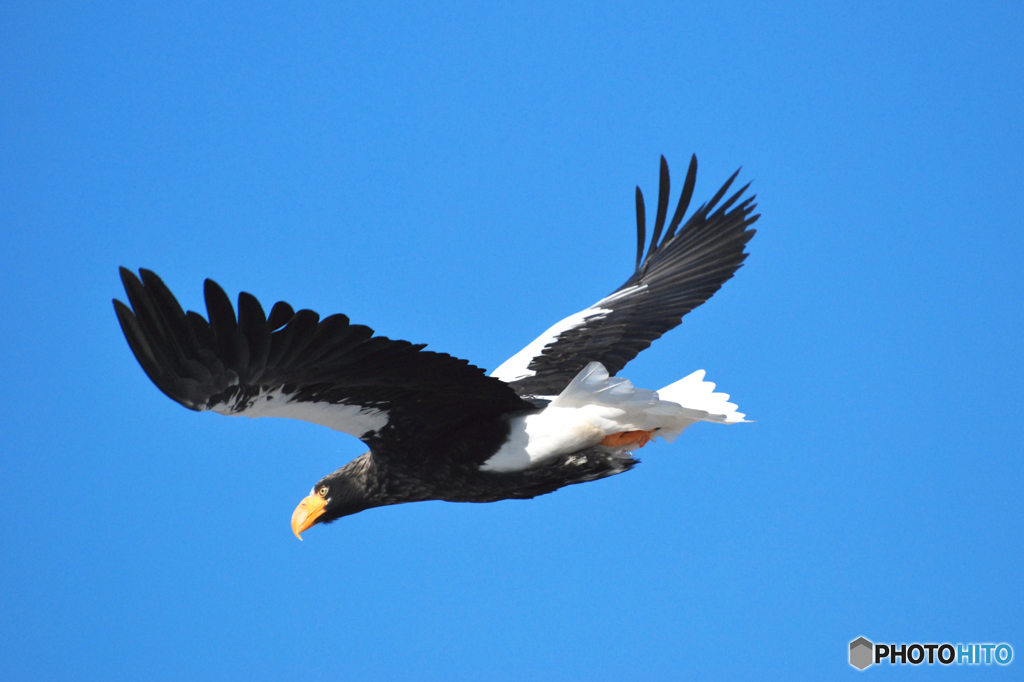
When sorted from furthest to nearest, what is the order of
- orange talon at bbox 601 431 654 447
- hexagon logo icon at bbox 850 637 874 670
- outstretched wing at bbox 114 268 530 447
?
1. hexagon logo icon at bbox 850 637 874 670
2. orange talon at bbox 601 431 654 447
3. outstretched wing at bbox 114 268 530 447

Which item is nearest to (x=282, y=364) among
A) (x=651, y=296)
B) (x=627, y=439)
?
(x=627, y=439)

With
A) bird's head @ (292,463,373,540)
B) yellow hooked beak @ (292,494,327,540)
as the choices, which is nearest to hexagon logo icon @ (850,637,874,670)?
bird's head @ (292,463,373,540)

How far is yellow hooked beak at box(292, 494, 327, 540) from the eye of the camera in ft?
19.9

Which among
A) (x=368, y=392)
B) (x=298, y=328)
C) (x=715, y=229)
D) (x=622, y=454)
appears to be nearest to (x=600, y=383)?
(x=622, y=454)

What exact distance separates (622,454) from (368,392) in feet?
5.21

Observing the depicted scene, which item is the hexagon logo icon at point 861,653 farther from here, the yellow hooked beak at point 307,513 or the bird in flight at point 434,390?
the yellow hooked beak at point 307,513

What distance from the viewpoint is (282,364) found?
174 inches

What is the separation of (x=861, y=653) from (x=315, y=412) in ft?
16.2

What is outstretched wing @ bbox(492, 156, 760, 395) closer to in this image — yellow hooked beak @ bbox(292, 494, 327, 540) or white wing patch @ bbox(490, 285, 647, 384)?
white wing patch @ bbox(490, 285, 647, 384)

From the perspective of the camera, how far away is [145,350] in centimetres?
419

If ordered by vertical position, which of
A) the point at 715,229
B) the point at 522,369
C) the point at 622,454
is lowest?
the point at 622,454

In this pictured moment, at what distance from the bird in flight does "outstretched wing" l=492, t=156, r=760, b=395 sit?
0.05ft

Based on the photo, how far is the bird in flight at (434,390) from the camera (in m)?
4.24

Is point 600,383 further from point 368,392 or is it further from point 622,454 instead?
point 368,392
